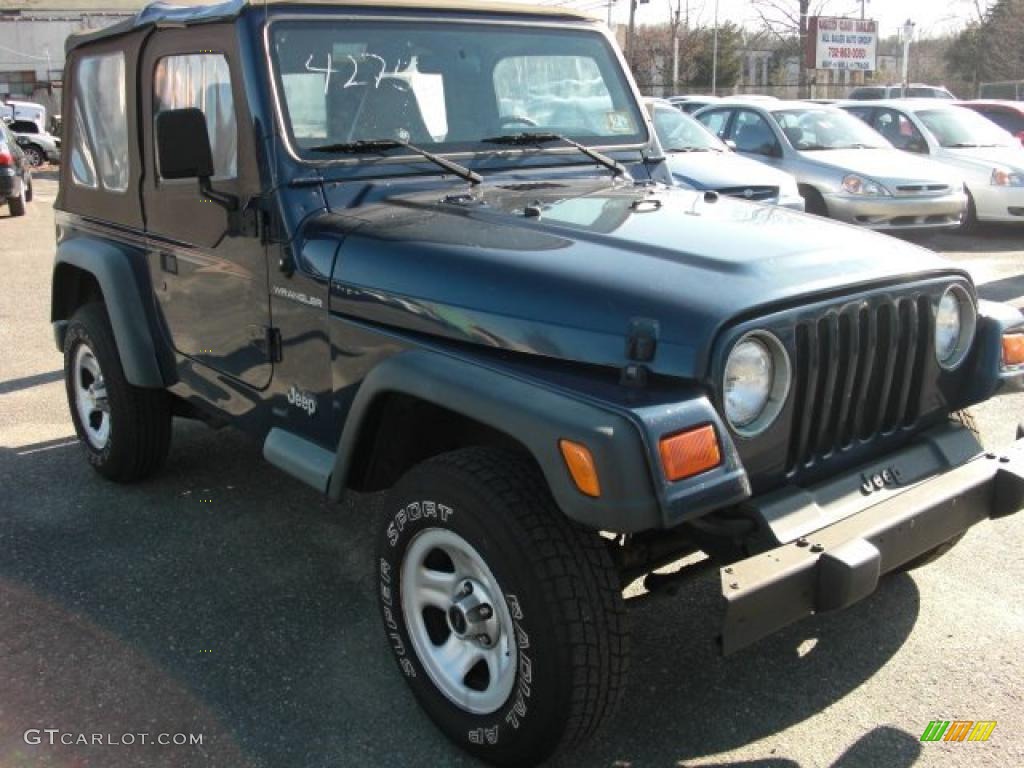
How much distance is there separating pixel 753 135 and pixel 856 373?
9877mm

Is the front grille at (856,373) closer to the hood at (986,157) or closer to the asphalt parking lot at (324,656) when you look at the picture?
the asphalt parking lot at (324,656)

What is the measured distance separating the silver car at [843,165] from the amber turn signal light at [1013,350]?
816 centimetres

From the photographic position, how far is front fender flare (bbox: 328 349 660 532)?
7.33ft

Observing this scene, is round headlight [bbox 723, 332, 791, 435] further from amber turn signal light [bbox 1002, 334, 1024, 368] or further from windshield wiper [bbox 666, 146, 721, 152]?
windshield wiper [bbox 666, 146, 721, 152]

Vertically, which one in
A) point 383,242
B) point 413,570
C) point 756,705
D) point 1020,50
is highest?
point 1020,50

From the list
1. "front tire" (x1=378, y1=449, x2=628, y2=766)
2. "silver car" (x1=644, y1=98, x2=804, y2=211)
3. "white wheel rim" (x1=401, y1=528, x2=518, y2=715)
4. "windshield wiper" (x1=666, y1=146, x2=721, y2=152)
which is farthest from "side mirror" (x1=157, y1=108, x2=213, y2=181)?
"windshield wiper" (x1=666, y1=146, x2=721, y2=152)

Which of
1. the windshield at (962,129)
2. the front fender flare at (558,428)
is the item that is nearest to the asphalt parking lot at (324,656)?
the front fender flare at (558,428)

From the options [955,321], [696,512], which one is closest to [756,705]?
[696,512]

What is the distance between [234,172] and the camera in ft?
11.4

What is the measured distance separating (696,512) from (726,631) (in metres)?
0.30

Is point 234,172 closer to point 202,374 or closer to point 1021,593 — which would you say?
point 202,374

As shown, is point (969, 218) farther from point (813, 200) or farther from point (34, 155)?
point (34, 155)

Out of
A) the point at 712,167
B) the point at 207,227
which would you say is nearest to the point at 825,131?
the point at 712,167

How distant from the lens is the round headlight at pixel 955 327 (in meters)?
3.00
